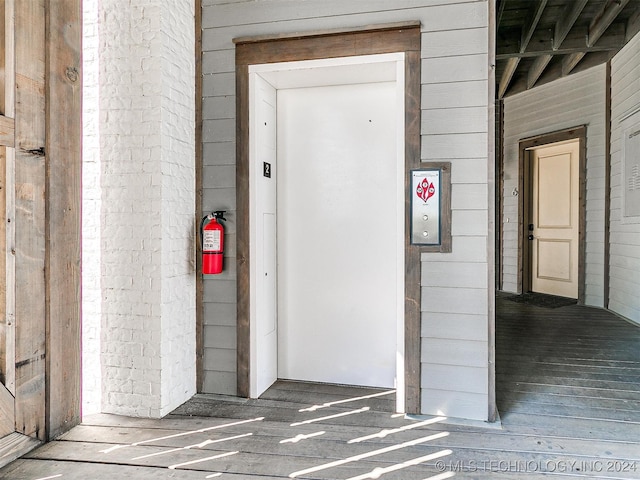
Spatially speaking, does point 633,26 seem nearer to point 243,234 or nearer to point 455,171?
point 455,171

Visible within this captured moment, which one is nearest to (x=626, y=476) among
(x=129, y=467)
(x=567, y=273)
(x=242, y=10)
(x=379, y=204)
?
(x=379, y=204)

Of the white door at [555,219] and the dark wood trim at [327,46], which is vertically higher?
the dark wood trim at [327,46]

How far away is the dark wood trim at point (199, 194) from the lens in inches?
109

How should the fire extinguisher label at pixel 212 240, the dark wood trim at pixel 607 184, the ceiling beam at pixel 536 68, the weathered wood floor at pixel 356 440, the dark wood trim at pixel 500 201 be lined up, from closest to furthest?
1. the weathered wood floor at pixel 356 440
2. the fire extinguisher label at pixel 212 240
3. the dark wood trim at pixel 607 184
4. the ceiling beam at pixel 536 68
5. the dark wood trim at pixel 500 201

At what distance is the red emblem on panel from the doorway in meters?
0.43

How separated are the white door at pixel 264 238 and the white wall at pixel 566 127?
4578 millimetres

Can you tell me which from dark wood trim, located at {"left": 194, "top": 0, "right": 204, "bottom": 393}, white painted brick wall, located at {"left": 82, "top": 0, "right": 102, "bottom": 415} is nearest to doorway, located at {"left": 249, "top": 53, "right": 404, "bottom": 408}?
dark wood trim, located at {"left": 194, "top": 0, "right": 204, "bottom": 393}

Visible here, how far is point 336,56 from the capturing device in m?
2.59

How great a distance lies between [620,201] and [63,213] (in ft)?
18.3

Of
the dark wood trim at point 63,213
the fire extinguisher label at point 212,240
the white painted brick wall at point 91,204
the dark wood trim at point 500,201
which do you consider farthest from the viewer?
the dark wood trim at point 500,201

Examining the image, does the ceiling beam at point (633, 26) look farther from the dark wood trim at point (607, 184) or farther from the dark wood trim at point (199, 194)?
the dark wood trim at point (199, 194)

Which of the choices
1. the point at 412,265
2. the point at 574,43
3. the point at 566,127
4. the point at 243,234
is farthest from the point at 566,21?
the point at 243,234

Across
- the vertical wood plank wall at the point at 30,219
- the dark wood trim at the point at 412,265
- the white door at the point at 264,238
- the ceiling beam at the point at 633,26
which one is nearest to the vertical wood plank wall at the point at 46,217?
the vertical wood plank wall at the point at 30,219

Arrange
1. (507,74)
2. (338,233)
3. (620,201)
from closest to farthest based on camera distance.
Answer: (338,233) → (620,201) → (507,74)
